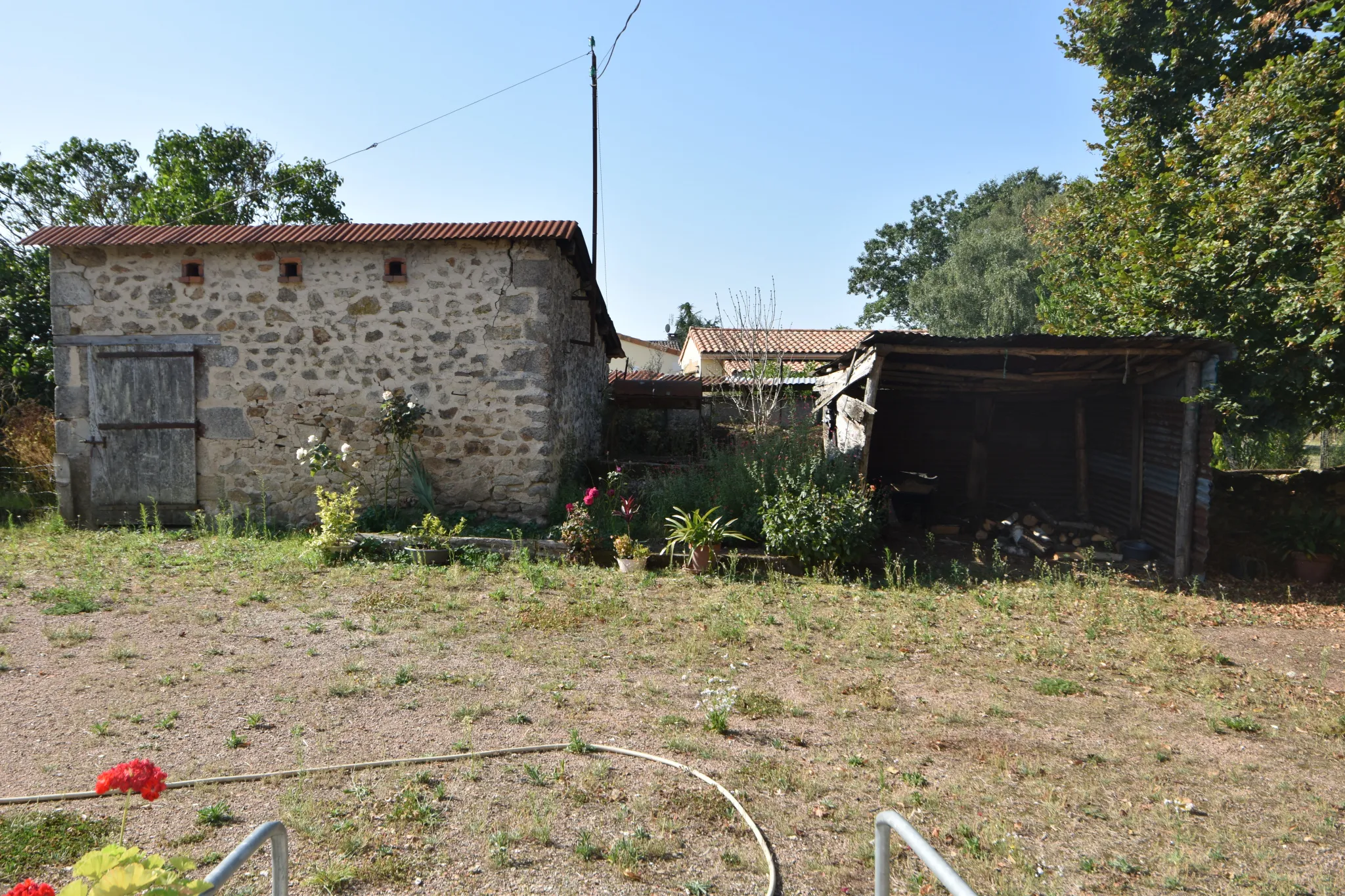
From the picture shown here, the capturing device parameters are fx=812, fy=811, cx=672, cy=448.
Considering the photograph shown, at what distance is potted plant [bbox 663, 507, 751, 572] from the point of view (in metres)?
8.30

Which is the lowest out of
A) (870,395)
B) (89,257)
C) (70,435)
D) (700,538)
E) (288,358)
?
(700,538)

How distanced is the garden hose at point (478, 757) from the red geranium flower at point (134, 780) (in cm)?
169

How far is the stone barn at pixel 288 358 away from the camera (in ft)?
31.0

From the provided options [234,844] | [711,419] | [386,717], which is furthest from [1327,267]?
[711,419]

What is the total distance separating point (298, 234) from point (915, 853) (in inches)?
376

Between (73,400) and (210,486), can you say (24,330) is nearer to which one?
(73,400)

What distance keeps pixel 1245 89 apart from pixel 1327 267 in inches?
131

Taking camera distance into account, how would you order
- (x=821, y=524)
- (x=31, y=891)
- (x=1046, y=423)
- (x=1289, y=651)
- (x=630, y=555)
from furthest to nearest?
(x=1046, y=423), (x=630, y=555), (x=821, y=524), (x=1289, y=651), (x=31, y=891)

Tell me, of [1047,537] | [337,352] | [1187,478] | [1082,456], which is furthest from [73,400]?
[1082,456]

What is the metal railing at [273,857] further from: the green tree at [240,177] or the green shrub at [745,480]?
the green tree at [240,177]

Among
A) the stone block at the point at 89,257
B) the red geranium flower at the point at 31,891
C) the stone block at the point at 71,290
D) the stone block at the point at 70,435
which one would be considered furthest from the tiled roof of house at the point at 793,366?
the red geranium flower at the point at 31,891

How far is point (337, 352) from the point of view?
963 centimetres

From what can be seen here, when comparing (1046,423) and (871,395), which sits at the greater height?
(871,395)

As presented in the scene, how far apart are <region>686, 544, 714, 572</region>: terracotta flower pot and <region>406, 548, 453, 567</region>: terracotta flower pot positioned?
2.53m
